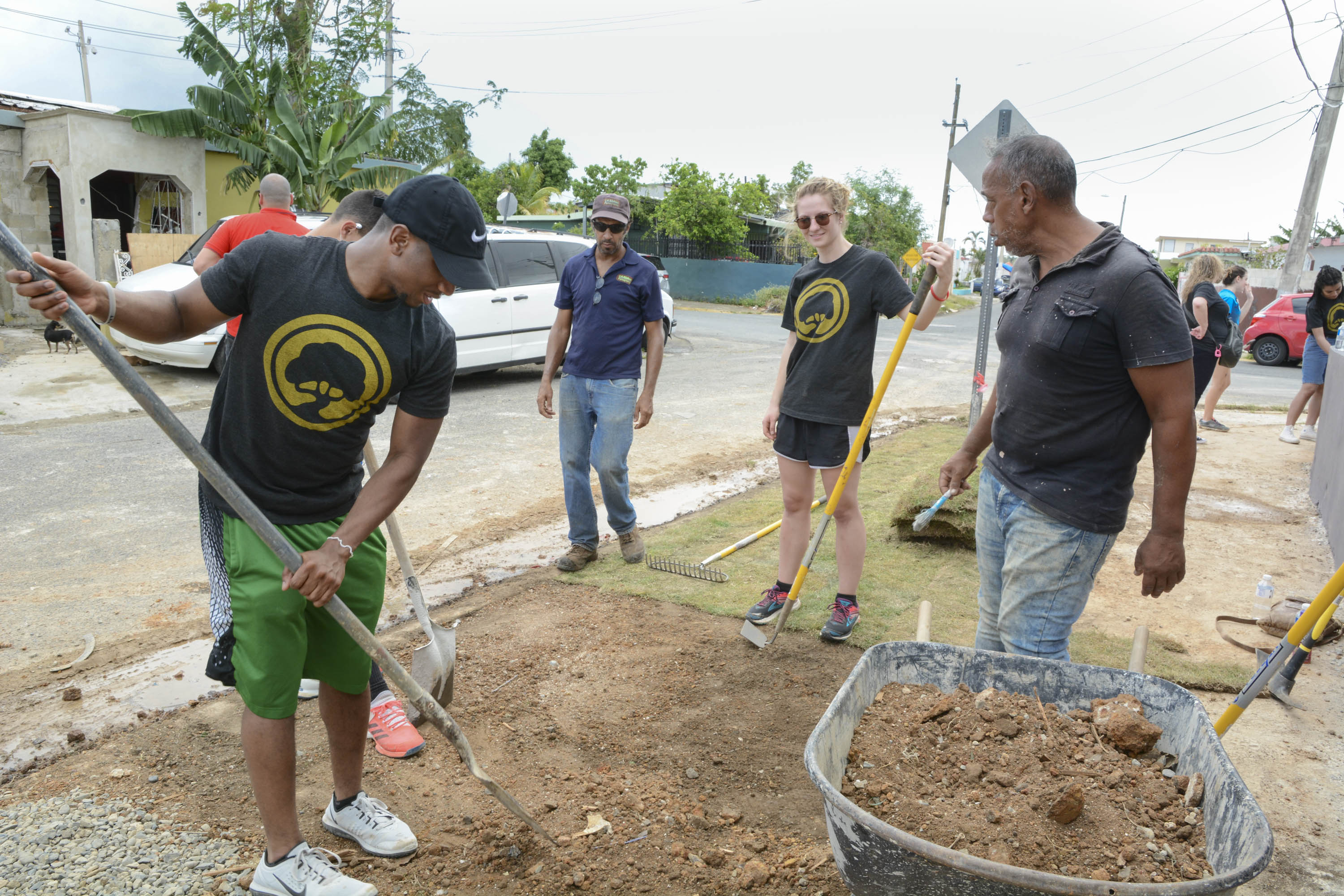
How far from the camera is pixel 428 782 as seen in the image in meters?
3.01

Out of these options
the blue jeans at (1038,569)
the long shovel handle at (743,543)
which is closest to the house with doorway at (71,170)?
the long shovel handle at (743,543)

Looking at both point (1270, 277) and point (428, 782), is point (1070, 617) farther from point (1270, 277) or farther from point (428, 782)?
point (1270, 277)

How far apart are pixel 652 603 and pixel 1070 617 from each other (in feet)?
8.08

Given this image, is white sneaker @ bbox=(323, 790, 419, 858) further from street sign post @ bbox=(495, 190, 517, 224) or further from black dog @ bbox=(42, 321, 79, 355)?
street sign post @ bbox=(495, 190, 517, 224)

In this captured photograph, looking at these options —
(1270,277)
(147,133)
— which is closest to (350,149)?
(147,133)

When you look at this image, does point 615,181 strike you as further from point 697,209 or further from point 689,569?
point 689,569

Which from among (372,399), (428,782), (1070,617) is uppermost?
(372,399)

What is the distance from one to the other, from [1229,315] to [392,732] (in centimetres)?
890

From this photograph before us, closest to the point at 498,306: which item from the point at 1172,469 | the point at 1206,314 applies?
the point at 1206,314

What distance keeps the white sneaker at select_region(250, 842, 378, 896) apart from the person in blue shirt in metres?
9.38

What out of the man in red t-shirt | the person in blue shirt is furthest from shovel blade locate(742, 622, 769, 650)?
the person in blue shirt

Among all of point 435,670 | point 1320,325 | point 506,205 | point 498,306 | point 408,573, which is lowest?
point 435,670

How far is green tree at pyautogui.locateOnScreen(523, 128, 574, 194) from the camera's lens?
41812mm

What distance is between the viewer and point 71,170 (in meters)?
14.5
